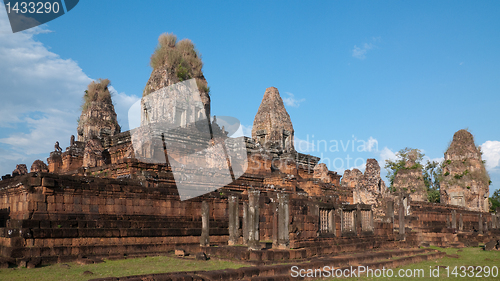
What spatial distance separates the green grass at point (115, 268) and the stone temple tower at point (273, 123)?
25.8 m

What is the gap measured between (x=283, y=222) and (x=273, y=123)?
26.1m

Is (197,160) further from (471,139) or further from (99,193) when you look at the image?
Result: (471,139)

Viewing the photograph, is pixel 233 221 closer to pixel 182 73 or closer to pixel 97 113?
pixel 182 73

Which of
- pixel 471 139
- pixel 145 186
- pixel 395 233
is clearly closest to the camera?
pixel 145 186

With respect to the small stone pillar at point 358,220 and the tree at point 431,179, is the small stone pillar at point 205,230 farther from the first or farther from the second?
the tree at point 431,179

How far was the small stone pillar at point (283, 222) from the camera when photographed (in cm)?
1119

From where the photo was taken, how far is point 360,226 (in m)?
15.0

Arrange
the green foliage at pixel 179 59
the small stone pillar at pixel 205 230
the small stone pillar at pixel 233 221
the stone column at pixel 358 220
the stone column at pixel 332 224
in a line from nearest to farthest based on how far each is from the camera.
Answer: the small stone pillar at pixel 205 230
the stone column at pixel 332 224
the small stone pillar at pixel 233 221
the stone column at pixel 358 220
the green foliage at pixel 179 59

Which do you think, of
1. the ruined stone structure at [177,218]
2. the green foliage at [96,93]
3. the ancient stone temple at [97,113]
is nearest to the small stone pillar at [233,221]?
the ruined stone structure at [177,218]

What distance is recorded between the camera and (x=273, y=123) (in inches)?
1460

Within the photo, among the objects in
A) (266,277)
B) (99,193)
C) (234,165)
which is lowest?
(266,277)

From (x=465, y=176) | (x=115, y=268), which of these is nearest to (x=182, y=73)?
(x=465, y=176)

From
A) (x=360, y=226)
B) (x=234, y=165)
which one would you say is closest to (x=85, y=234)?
(x=360, y=226)

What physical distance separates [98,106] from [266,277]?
3270cm
